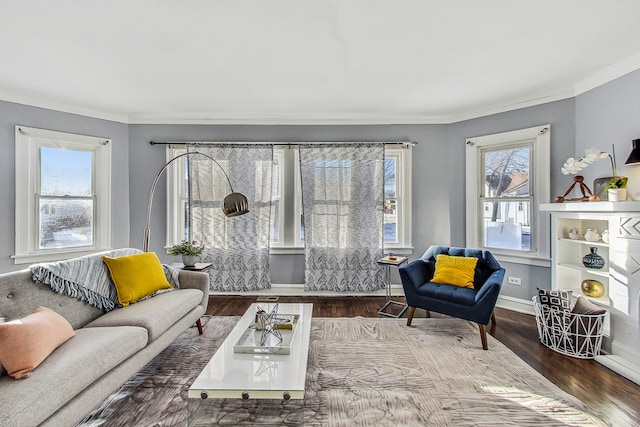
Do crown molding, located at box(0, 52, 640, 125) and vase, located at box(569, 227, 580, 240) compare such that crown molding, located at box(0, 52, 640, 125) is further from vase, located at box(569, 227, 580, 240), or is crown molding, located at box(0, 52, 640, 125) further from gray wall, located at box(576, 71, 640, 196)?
vase, located at box(569, 227, 580, 240)

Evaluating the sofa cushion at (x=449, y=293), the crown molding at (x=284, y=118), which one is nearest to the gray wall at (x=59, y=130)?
the crown molding at (x=284, y=118)

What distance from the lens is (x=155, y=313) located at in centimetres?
219

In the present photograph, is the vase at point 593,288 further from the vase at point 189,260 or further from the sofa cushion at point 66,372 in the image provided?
the vase at point 189,260

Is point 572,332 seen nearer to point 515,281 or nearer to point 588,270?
point 588,270

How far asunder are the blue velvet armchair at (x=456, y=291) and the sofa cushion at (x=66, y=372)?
2.40 meters

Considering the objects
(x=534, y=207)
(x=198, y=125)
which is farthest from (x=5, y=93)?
(x=534, y=207)

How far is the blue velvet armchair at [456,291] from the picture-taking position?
254cm

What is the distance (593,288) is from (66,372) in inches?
161

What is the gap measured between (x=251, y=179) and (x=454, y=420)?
3.36 metres

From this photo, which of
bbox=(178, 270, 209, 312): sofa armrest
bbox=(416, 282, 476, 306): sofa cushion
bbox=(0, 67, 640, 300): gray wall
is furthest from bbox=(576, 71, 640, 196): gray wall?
bbox=(178, 270, 209, 312): sofa armrest

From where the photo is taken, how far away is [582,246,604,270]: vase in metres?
2.63

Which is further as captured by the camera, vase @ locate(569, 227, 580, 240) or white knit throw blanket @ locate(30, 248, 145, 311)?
vase @ locate(569, 227, 580, 240)

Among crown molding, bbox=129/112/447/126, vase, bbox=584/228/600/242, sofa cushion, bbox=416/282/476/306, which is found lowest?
sofa cushion, bbox=416/282/476/306

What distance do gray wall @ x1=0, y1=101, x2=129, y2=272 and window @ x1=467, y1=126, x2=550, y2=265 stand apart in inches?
190
